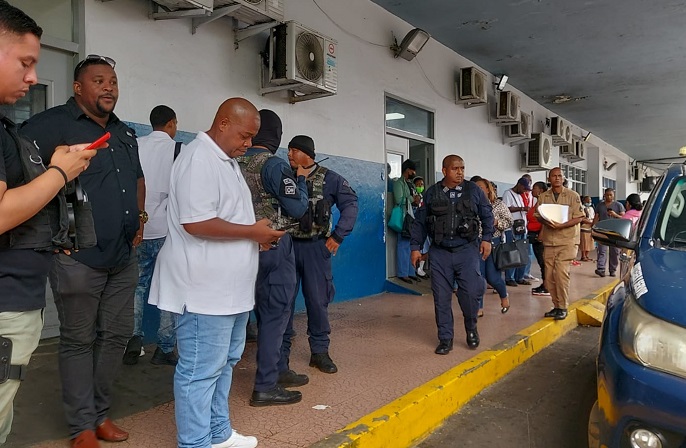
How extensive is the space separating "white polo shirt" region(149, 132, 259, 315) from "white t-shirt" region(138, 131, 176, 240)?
1483 mm

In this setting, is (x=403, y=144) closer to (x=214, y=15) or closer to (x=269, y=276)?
(x=214, y=15)

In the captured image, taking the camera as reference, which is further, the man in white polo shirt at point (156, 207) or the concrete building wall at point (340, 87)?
the concrete building wall at point (340, 87)

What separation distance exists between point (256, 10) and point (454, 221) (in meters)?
2.70

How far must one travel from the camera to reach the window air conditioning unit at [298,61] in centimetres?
531

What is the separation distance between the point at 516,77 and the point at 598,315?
22.4 feet

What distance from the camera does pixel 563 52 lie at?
377 inches

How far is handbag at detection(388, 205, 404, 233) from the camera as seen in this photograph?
7676mm

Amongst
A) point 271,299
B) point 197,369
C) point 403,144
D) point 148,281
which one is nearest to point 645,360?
point 197,369

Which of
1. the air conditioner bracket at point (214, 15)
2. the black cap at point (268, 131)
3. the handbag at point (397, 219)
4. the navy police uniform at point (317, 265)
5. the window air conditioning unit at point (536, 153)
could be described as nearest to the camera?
the black cap at point (268, 131)

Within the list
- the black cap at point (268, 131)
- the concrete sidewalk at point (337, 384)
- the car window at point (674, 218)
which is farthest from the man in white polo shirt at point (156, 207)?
the car window at point (674, 218)

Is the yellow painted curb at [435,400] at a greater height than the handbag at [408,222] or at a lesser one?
lesser

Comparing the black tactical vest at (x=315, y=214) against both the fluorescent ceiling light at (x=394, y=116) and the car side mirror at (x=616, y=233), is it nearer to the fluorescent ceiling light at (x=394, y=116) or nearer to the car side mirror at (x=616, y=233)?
the car side mirror at (x=616, y=233)

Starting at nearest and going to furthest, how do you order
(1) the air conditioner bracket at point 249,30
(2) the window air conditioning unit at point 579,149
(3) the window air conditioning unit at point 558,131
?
(1) the air conditioner bracket at point 249,30, (3) the window air conditioning unit at point 558,131, (2) the window air conditioning unit at point 579,149

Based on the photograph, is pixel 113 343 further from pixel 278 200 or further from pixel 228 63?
pixel 228 63
